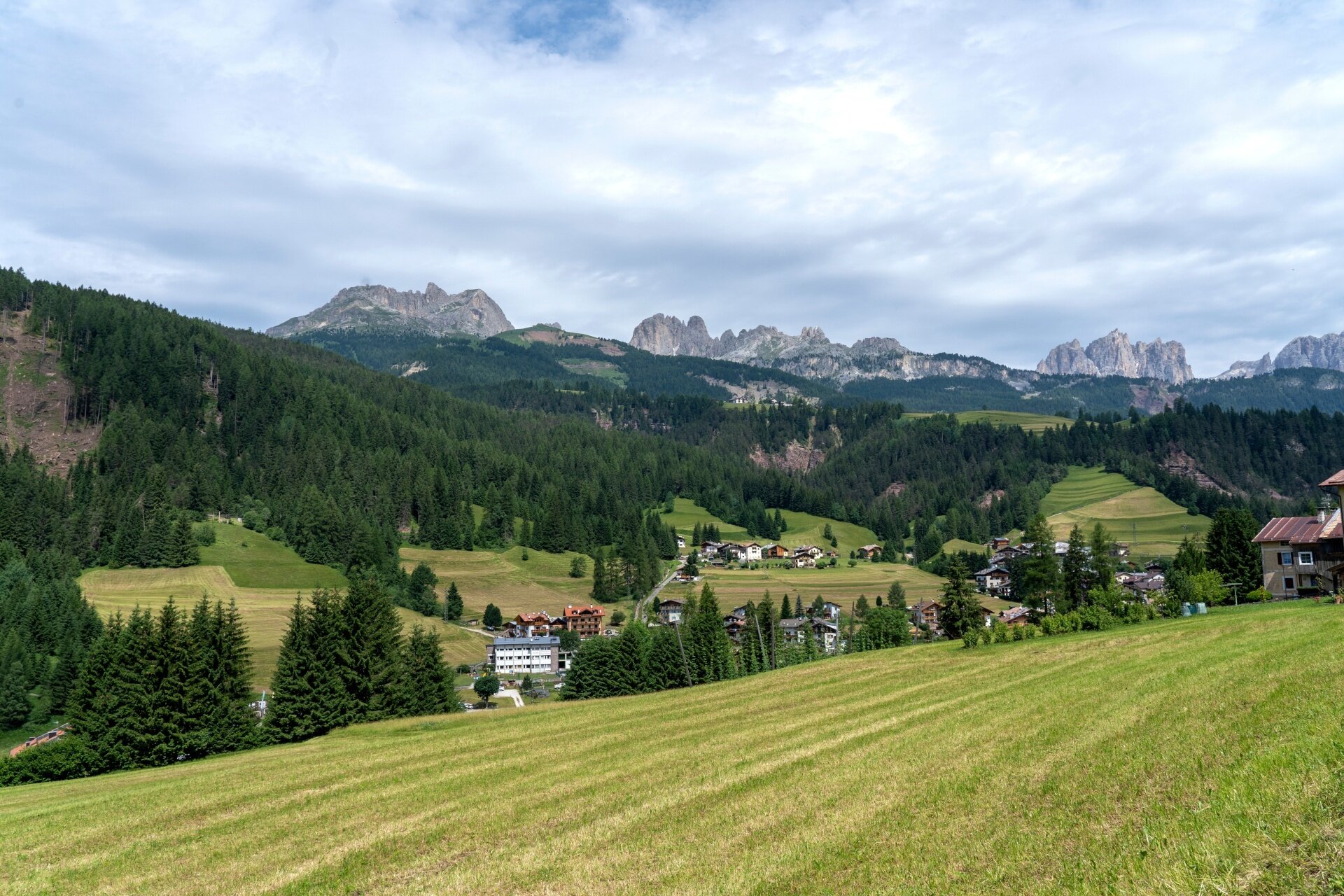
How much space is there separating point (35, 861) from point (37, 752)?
148 ft

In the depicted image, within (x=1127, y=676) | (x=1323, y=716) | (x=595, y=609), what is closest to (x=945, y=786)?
(x=1323, y=716)

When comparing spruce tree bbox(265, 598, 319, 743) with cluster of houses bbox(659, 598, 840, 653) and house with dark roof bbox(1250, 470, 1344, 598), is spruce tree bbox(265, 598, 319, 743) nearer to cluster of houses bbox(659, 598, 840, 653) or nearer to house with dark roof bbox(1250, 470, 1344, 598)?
cluster of houses bbox(659, 598, 840, 653)

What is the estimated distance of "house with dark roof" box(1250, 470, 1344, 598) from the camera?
67562 millimetres

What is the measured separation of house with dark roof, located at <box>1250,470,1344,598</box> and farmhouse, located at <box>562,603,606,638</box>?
4059 inches

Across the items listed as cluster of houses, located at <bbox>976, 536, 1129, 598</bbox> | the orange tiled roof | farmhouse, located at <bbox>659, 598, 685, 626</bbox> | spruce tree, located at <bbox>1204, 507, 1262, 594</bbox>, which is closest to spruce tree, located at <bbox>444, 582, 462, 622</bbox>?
farmhouse, located at <bbox>659, 598, 685, 626</bbox>

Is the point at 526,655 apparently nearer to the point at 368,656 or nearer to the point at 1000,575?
the point at 368,656

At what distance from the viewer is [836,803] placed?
16594mm

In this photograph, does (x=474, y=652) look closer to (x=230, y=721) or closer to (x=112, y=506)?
(x=230, y=721)

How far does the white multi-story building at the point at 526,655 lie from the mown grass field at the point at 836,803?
305 feet

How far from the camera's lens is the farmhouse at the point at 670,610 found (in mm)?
137250

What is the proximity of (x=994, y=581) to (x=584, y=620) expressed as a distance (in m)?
93.0

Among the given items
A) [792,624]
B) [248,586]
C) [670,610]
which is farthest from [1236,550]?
[248,586]

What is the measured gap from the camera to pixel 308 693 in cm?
5209

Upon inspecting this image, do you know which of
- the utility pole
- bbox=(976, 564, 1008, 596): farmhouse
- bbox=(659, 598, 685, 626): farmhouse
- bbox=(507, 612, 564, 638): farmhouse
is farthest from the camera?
bbox=(976, 564, 1008, 596): farmhouse
